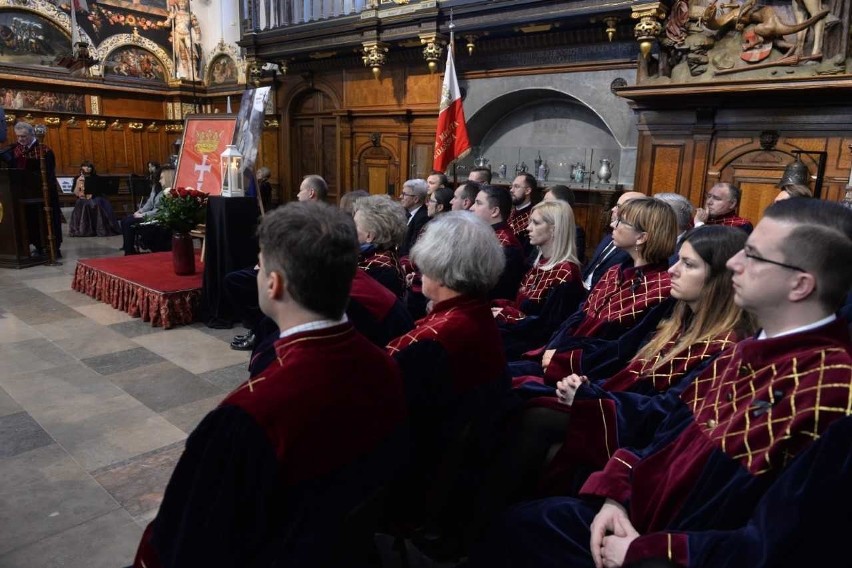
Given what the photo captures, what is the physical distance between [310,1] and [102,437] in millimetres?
7929

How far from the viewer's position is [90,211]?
31.8ft

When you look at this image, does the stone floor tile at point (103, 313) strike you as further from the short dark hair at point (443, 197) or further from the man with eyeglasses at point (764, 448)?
the man with eyeglasses at point (764, 448)

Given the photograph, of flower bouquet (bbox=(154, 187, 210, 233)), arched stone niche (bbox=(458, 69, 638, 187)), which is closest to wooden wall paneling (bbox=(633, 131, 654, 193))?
arched stone niche (bbox=(458, 69, 638, 187))

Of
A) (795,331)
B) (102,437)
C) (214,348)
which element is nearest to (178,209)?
(214,348)

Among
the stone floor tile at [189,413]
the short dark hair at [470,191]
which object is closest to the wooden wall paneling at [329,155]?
the short dark hair at [470,191]

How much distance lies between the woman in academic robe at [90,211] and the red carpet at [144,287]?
426cm

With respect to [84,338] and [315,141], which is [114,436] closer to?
[84,338]

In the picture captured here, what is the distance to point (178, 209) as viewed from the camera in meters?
5.07

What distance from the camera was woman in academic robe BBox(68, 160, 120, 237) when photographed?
31.5 feet

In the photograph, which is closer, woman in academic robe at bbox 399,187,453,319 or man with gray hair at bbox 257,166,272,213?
woman in academic robe at bbox 399,187,453,319

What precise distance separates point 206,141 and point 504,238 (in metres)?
4.26

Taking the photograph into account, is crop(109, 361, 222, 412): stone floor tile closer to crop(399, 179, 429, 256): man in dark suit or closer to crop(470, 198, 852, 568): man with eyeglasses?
crop(399, 179, 429, 256): man in dark suit

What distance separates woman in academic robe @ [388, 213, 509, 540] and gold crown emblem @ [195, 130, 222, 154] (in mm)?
5294

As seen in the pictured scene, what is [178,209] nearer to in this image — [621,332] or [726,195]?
[621,332]
